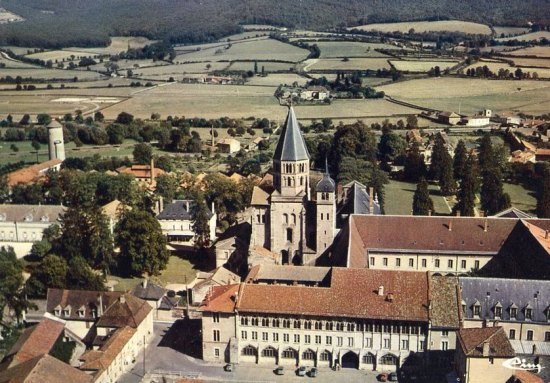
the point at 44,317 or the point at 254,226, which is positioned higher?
the point at 254,226

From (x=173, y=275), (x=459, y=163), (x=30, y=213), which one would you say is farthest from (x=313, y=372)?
(x=459, y=163)

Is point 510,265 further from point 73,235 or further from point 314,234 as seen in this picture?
point 73,235

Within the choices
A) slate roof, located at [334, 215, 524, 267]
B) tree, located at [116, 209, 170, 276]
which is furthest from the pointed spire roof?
tree, located at [116, 209, 170, 276]

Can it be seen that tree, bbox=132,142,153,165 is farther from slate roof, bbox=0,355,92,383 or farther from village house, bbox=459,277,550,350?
village house, bbox=459,277,550,350

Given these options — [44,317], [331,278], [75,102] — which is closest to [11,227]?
[44,317]

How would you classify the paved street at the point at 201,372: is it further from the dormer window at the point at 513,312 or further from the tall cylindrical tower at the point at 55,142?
the tall cylindrical tower at the point at 55,142

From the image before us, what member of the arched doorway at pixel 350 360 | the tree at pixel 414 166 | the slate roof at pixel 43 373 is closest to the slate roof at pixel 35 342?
the slate roof at pixel 43 373

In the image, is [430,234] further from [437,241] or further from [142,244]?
[142,244]
